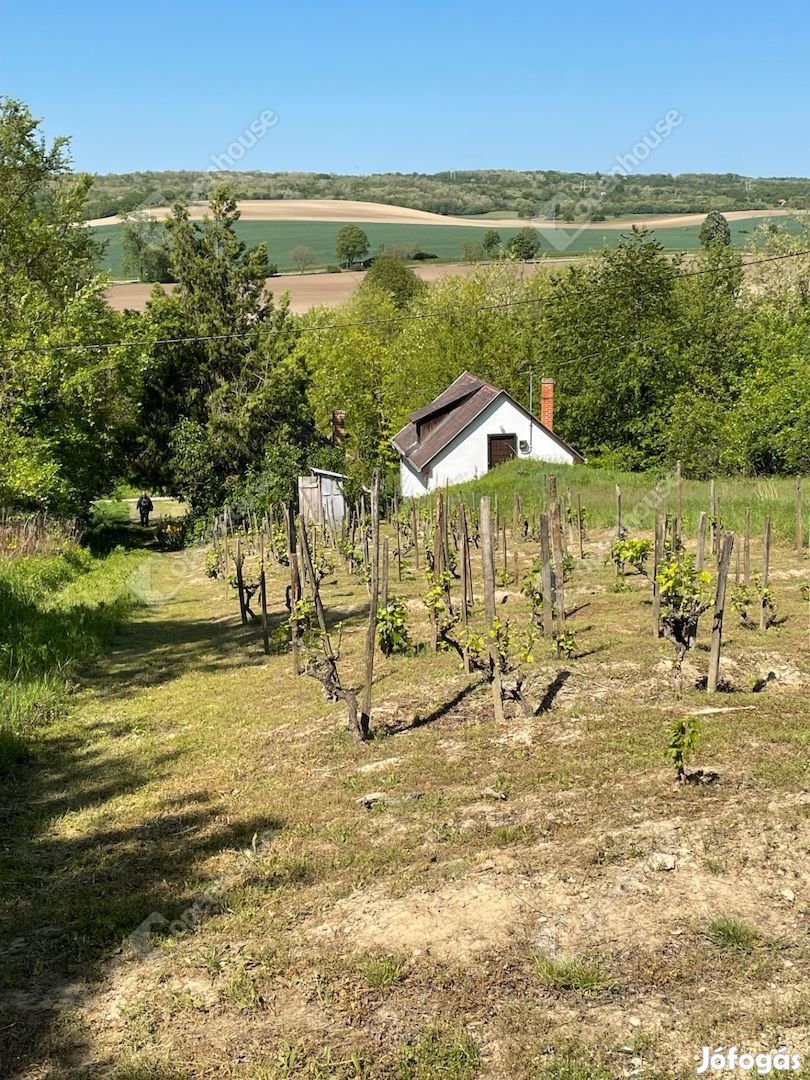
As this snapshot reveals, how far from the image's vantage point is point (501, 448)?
35.6m

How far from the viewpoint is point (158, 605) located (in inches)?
749

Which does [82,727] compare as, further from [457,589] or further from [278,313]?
[278,313]

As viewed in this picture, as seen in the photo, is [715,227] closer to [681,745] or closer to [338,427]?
[338,427]

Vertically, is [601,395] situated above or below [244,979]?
above

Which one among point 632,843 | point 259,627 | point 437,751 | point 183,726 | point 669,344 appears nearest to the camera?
point 632,843

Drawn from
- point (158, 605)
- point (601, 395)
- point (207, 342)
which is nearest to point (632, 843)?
point (158, 605)

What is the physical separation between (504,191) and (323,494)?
88.8 meters

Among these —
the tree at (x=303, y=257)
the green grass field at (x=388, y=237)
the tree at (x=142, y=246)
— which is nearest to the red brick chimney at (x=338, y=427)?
the tree at (x=142, y=246)

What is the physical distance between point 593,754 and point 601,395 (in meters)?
33.5

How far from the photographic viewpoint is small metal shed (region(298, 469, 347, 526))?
28.3 meters

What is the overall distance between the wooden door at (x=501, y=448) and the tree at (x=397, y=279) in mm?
40981

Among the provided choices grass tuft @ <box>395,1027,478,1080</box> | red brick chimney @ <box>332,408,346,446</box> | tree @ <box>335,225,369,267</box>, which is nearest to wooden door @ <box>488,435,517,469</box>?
red brick chimney @ <box>332,408,346,446</box>

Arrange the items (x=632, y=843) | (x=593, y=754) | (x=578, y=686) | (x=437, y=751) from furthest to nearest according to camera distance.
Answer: (x=578, y=686) < (x=437, y=751) < (x=593, y=754) < (x=632, y=843)

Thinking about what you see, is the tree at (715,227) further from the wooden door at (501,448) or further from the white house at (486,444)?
the wooden door at (501,448)
